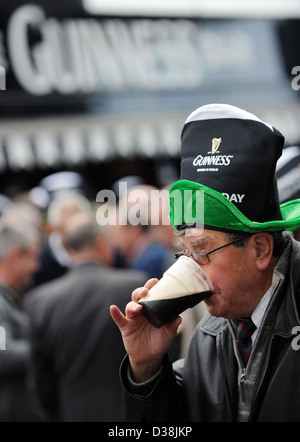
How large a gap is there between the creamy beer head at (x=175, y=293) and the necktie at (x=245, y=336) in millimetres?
227

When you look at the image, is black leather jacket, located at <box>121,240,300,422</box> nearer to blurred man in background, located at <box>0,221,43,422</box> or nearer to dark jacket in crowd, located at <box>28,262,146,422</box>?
dark jacket in crowd, located at <box>28,262,146,422</box>

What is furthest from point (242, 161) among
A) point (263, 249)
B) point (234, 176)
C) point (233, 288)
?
point (233, 288)

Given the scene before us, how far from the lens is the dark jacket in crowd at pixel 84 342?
13.1ft

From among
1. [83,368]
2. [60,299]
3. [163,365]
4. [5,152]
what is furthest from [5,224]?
[5,152]

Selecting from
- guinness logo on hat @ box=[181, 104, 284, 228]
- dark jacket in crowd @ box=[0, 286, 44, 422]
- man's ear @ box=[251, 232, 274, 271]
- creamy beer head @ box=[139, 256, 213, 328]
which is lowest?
dark jacket in crowd @ box=[0, 286, 44, 422]

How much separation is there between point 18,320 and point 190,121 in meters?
Answer: 2.88

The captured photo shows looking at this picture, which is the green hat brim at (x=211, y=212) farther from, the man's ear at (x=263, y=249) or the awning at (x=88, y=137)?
the awning at (x=88, y=137)

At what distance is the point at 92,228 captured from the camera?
4.19m

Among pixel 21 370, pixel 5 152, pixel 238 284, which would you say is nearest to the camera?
pixel 238 284

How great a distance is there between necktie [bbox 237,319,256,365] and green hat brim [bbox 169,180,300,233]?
354 mm

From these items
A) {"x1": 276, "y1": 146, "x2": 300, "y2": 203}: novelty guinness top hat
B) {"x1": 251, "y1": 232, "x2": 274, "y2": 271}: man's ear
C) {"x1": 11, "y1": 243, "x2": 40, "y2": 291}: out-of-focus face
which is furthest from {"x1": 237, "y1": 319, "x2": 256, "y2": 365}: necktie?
{"x1": 11, "y1": 243, "x2": 40, "y2": 291}: out-of-focus face

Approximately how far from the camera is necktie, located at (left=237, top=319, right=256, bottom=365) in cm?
216

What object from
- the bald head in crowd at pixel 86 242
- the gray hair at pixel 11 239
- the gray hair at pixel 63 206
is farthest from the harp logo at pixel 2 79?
the bald head in crowd at pixel 86 242
